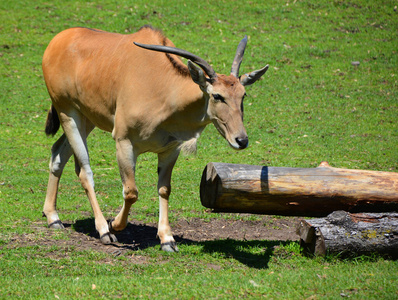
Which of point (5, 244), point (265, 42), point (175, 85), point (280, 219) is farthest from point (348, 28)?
point (5, 244)

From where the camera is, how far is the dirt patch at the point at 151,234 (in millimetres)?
6598

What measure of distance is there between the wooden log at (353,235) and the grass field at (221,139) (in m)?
0.13

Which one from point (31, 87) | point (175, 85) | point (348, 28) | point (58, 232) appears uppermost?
point (348, 28)

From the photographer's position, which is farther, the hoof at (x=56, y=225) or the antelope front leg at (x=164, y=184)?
the hoof at (x=56, y=225)

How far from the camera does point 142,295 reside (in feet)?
16.4

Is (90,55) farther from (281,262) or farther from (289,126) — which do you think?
(289,126)

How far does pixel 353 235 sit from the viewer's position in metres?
5.88

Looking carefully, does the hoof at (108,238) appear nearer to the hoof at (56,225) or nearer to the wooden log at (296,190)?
the hoof at (56,225)

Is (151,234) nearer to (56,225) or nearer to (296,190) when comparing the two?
(56,225)

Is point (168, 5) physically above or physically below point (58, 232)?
above

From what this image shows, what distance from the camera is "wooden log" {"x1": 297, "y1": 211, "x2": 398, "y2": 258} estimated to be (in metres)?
5.86

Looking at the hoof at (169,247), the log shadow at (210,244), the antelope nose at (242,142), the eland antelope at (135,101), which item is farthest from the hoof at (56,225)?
the antelope nose at (242,142)

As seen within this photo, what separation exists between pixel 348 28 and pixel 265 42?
2952 mm

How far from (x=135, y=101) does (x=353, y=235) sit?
2.82m
